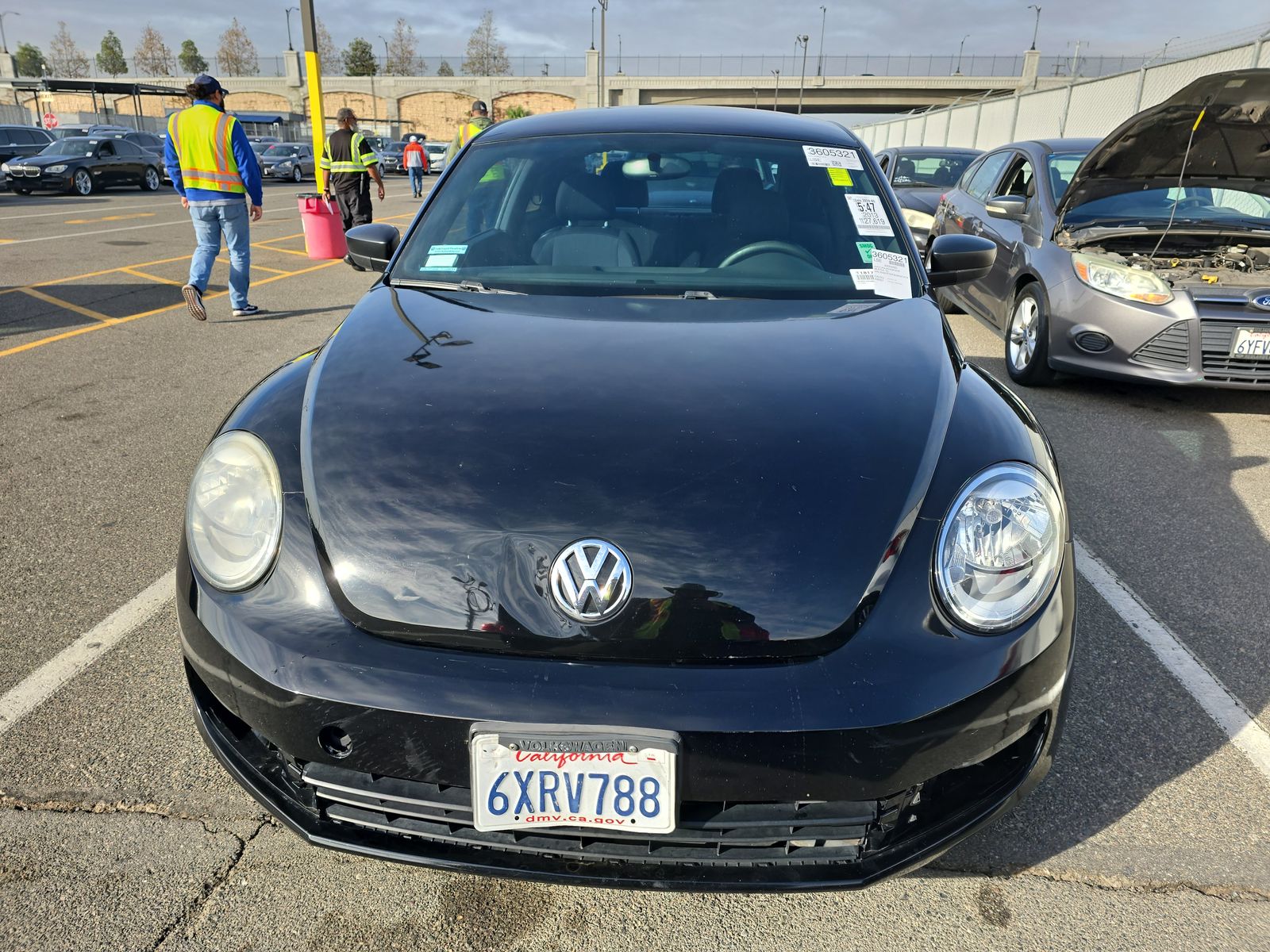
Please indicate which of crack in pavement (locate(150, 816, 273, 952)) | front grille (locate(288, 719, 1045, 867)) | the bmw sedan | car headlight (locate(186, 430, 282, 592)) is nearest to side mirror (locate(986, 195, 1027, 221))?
front grille (locate(288, 719, 1045, 867))

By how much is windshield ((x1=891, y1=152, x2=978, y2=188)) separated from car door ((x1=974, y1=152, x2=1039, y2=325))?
5.04 metres

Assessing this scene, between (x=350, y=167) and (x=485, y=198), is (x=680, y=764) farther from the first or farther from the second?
(x=350, y=167)

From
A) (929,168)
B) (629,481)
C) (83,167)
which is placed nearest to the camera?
(629,481)

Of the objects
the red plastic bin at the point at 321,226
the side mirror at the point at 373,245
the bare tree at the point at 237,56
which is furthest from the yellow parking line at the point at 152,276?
the bare tree at the point at 237,56

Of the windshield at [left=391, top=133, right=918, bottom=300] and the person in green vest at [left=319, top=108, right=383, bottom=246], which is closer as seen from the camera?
the windshield at [left=391, top=133, right=918, bottom=300]

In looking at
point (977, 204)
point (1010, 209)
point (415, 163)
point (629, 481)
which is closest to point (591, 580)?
point (629, 481)

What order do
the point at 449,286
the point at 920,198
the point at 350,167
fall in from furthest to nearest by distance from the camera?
the point at 350,167
the point at 920,198
the point at 449,286

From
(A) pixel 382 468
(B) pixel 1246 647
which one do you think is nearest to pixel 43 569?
(A) pixel 382 468

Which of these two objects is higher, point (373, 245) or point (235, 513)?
point (373, 245)

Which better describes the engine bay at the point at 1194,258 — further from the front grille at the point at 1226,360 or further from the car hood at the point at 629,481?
the car hood at the point at 629,481

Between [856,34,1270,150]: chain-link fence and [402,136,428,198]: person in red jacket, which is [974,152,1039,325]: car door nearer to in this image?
[856,34,1270,150]: chain-link fence

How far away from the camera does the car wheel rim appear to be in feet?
18.5

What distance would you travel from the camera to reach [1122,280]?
5.15 m

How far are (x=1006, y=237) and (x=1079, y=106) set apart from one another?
1520 centimetres
